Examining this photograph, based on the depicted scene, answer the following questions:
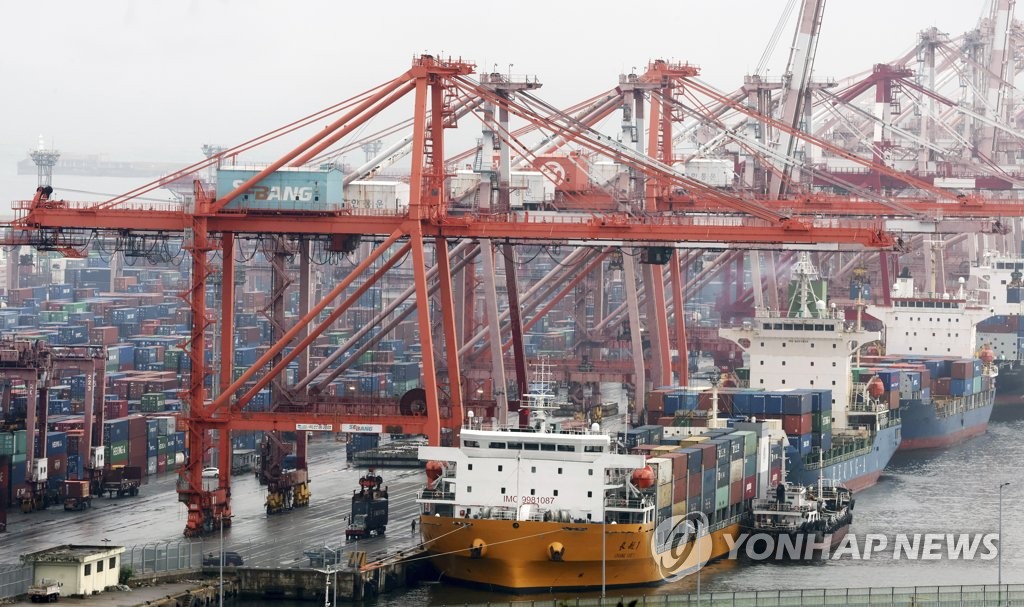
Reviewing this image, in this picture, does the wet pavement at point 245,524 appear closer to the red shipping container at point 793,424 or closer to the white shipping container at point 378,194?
the white shipping container at point 378,194

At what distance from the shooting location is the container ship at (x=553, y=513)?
46375 millimetres

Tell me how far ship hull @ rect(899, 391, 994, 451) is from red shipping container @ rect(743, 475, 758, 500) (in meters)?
23.8

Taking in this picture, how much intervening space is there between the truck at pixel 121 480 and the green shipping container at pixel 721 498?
18954 mm

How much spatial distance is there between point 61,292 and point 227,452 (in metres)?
88.9

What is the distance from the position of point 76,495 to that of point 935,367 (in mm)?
39028

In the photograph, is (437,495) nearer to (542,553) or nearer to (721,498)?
(542,553)

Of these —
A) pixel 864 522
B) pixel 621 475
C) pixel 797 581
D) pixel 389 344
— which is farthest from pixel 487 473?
pixel 389 344

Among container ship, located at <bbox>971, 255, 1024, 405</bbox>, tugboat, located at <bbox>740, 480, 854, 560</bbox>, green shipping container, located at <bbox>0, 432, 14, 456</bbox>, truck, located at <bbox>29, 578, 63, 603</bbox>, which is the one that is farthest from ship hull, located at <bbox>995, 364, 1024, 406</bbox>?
Answer: truck, located at <bbox>29, 578, 63, 603</bbox>

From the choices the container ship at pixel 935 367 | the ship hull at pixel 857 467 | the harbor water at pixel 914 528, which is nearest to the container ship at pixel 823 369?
the ship hull at pixel 857 467

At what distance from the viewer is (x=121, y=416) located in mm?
70812

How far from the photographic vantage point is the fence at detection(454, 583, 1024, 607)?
41.8m

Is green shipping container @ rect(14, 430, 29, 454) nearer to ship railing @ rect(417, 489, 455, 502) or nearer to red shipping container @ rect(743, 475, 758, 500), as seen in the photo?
ship railing @ rect(417, 489, 455, 502)

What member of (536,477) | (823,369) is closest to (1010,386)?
(823,369)

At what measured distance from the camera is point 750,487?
54.9 meters
